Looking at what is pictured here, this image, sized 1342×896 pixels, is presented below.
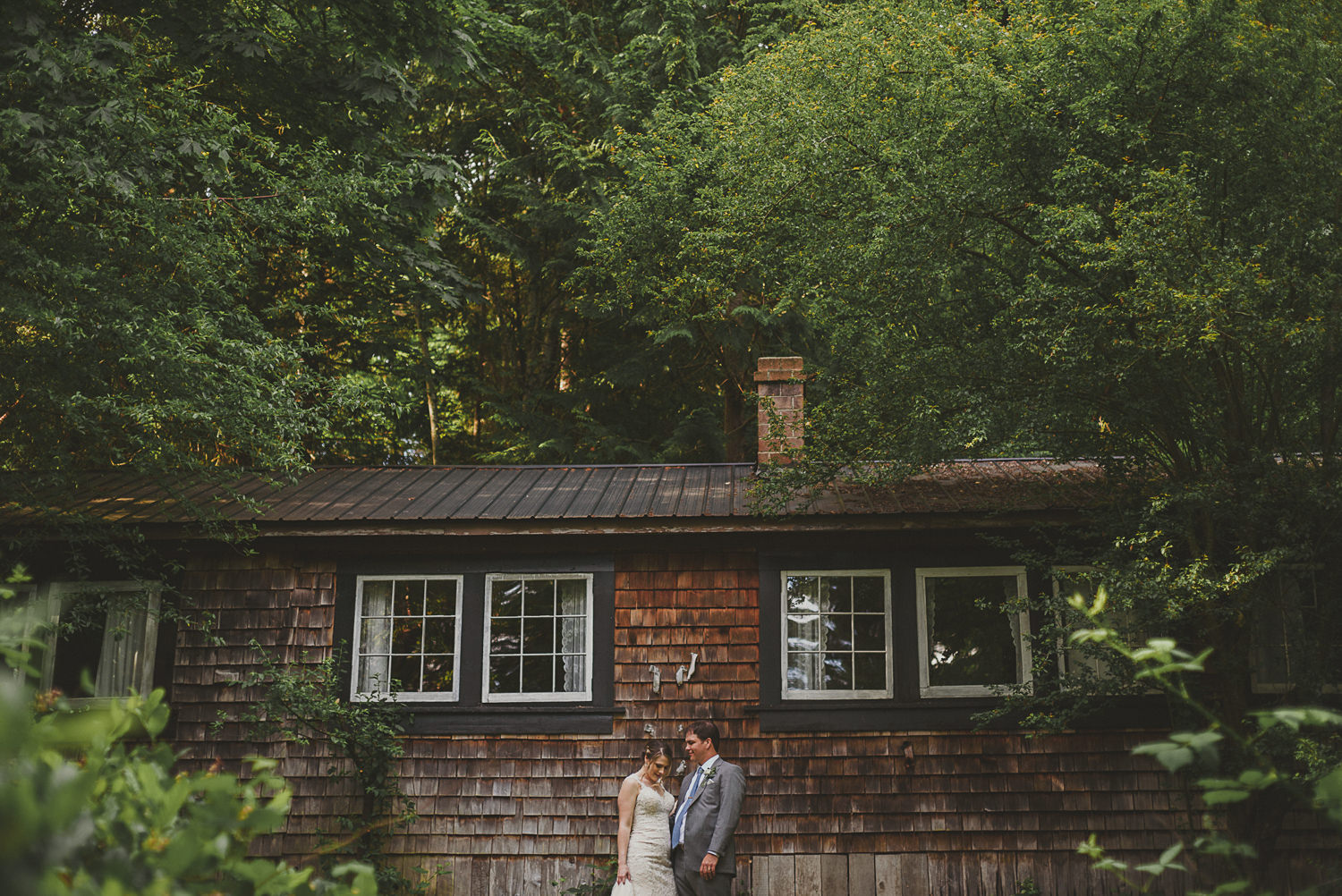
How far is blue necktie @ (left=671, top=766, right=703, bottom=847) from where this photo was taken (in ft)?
24.1

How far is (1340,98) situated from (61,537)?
10616 mm

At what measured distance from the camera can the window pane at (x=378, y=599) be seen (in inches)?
372

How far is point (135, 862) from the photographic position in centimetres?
175

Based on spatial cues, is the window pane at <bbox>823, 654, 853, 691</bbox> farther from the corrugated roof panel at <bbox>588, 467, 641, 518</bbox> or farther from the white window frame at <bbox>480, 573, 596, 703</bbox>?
the corrugated roof panel at <bbox>588, 467, 641, 518</bbox>

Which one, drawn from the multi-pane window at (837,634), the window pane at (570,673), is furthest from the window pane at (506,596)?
the multi-pane window at (837,634)

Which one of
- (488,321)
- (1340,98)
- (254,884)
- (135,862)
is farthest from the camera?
(488,321)

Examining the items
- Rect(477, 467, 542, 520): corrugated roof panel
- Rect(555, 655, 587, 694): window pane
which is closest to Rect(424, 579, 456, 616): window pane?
Rect(477, 467, 542, 520): corrugated roof panel

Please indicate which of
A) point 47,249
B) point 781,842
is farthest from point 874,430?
point 47,249

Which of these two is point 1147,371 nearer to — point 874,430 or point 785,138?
point 874,430

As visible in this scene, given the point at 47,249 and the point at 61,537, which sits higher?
the point at 47,249

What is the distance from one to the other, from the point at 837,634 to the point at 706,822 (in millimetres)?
2411

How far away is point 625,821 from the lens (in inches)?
282

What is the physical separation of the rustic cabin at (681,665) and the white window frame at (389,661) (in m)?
0.03

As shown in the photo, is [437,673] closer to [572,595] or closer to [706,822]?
[572,595]
